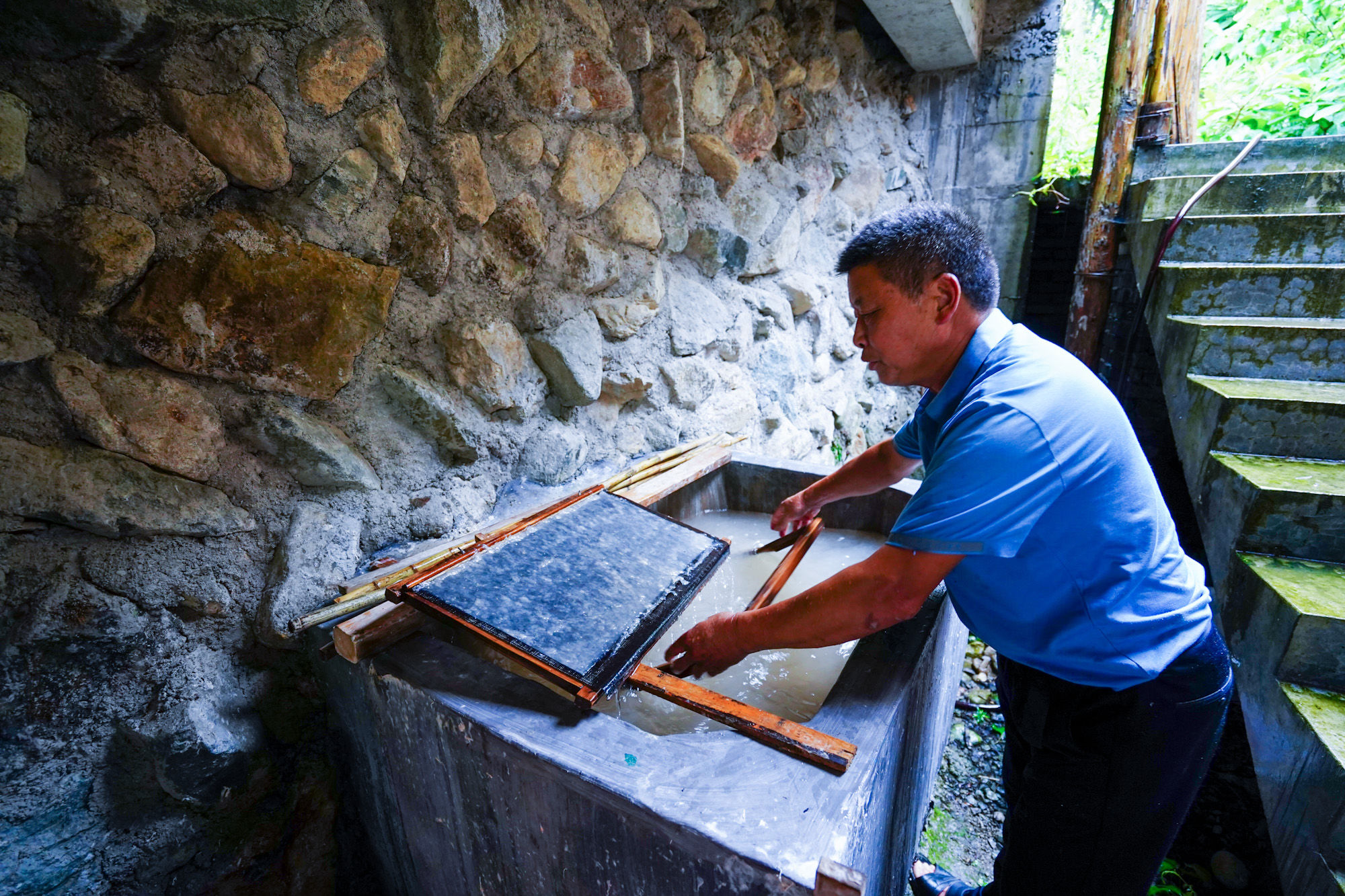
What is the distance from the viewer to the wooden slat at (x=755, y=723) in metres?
0.90

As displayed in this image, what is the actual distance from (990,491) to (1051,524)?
0.60ft

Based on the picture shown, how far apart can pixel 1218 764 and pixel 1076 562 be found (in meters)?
2.09

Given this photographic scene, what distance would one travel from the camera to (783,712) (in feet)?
4.21

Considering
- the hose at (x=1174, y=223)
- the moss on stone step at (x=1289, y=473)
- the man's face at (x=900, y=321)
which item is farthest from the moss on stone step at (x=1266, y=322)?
the man's face at (x=900, y=321)

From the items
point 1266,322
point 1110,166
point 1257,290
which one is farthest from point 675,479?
point 1110,166

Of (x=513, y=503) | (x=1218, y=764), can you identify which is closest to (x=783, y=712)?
(x=513, y=503)

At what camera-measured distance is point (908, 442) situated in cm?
163

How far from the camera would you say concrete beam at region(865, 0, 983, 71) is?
2.88 meters

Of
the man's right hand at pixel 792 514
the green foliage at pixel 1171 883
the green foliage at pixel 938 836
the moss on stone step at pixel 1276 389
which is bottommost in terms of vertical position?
the green foliage at pixel 1171 883

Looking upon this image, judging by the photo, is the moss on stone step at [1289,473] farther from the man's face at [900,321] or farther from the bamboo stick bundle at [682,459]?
the bamboo stick bundle at [682,459]

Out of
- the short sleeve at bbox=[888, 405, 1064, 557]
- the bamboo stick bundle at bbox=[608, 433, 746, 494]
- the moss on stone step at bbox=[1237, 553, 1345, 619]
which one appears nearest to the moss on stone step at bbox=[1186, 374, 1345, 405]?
the moss on stone step at bbox=[1237, 553, 1345, 619]

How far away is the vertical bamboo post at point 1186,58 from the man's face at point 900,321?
387 centimetres

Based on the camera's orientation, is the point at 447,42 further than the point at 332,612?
Yes

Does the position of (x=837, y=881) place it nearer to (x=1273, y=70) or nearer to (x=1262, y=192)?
(x=1262, y=192)
